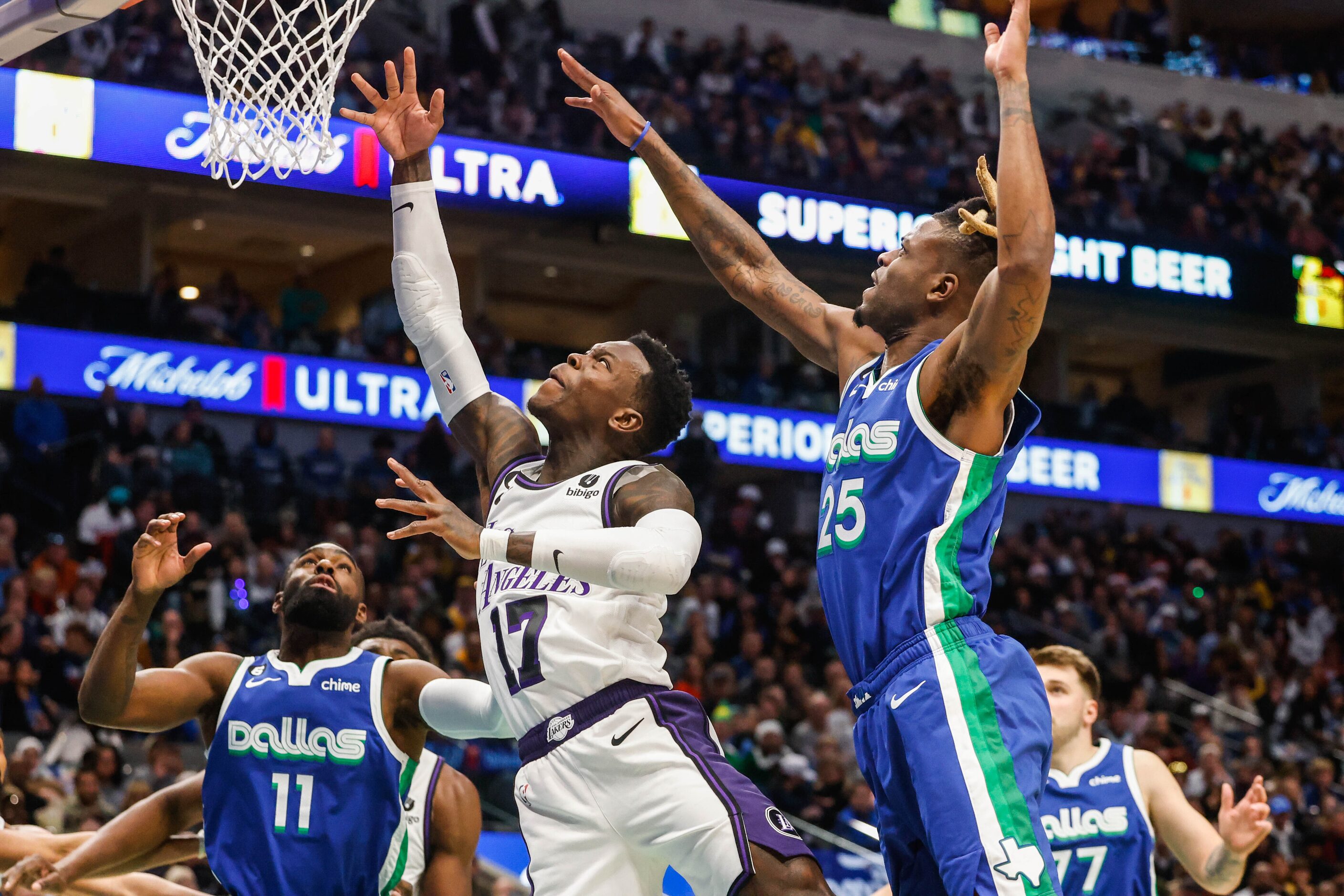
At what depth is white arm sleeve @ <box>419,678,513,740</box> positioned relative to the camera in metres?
→ 4.52

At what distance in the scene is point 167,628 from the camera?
11.6 meters

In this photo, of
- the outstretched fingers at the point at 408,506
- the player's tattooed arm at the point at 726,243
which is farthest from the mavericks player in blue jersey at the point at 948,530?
the outstretched fingers at the point at 408,506

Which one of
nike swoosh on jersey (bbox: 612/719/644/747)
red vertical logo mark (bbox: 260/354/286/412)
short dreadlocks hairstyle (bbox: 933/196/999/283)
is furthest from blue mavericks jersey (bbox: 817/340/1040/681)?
red vertical logo mark (bbox: 260/354/286/412)

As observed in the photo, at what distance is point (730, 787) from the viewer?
402cm

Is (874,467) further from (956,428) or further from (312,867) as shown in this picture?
(312,867)

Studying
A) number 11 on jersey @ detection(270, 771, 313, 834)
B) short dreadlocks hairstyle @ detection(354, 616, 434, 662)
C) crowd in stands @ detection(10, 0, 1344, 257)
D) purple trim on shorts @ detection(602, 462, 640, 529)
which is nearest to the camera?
purple trim on shorts @ detection(602, 462, 640, 529)

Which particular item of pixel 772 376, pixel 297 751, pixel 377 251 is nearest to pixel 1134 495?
pixel 772 376

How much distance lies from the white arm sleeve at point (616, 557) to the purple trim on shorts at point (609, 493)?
0.20m

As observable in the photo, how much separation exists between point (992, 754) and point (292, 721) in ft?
7.91

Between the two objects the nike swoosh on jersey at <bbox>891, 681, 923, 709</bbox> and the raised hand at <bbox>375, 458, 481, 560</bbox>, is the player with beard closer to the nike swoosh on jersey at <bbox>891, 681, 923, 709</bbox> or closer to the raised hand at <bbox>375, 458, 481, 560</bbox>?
the raised hand at <bbox>375, 458, 481, 560</bbox>

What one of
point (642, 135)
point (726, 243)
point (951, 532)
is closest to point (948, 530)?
point (951, 532)

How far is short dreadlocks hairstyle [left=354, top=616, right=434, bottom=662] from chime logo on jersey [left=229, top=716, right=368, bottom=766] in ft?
3.64

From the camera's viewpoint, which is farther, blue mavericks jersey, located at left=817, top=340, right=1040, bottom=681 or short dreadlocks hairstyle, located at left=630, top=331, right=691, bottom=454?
short dreadlocks hairstyle, located at left=630, top=331, right=691, bottom=454

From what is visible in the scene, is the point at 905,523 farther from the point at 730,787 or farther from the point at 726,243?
the point at 726,243
